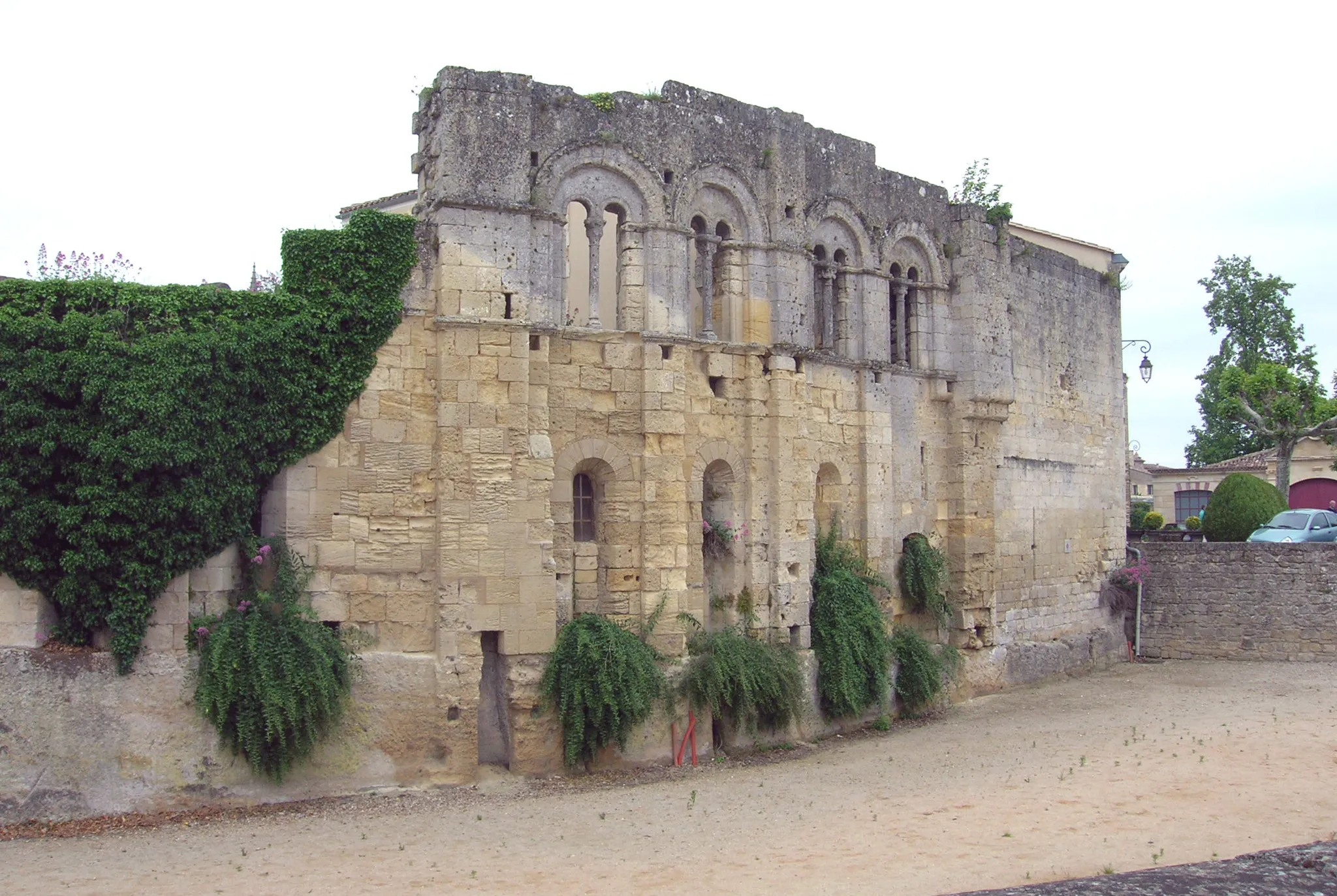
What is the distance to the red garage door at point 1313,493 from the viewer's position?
3466 centimetres

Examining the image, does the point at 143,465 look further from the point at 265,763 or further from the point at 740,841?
the point at 740,841

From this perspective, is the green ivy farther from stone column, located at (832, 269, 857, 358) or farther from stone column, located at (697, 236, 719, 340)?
stone column, located at (832, 269, 857, 358)

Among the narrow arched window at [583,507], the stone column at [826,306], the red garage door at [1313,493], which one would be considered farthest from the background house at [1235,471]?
the narrow arched window at [583,507]

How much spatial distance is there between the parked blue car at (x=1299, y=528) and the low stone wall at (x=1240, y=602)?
2312 mm

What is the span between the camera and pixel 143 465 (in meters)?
9.88

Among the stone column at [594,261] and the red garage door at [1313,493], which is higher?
the stone column at [594,261]

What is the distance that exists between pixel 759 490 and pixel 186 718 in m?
6.64

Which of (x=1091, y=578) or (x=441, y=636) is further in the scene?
(x=1091, y=578)

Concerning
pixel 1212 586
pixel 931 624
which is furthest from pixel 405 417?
pixel 1212 586

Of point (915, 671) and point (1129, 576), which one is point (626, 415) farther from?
point (1129, 576)

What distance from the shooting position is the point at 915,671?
49.4 feet

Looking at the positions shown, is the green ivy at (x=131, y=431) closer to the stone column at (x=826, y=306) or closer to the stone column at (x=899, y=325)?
the stone column at (x=826, y=306)

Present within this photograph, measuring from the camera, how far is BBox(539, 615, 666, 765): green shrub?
11570mm

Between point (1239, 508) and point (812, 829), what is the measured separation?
17.6 meters
